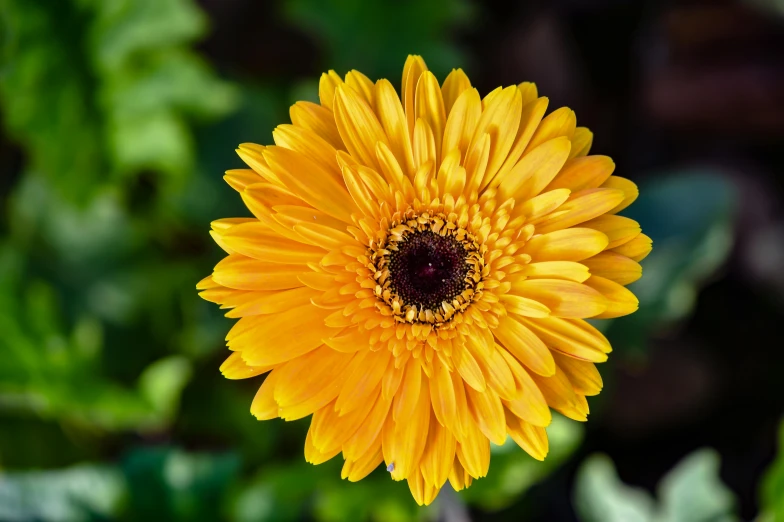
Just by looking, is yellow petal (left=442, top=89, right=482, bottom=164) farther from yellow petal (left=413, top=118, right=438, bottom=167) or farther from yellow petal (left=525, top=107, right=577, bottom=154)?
yellow petal (left=525, top=107, right=577, bottom=154)

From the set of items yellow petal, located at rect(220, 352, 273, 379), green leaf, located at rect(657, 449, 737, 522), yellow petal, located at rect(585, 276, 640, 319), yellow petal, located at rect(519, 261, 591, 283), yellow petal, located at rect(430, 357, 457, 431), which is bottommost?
green leaf, located at rect(657, 449, 737, 522)

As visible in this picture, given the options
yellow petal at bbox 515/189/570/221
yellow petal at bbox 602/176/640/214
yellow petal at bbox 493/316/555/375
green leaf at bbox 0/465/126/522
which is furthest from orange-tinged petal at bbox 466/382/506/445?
green leaf at bbox 0/465/126/522

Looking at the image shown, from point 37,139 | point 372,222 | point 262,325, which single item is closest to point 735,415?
point 372,222

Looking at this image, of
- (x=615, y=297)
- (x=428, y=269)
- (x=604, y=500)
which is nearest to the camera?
(x=615, y=297)

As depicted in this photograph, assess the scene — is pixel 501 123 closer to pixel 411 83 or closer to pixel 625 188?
pixel 411 83

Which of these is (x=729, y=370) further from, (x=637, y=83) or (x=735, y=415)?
(x=637, y=83)

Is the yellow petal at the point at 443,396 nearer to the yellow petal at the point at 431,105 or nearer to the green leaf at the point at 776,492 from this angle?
the yellow petal at the point at 431,105

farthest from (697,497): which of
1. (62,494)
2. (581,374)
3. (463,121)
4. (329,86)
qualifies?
(62,494)
